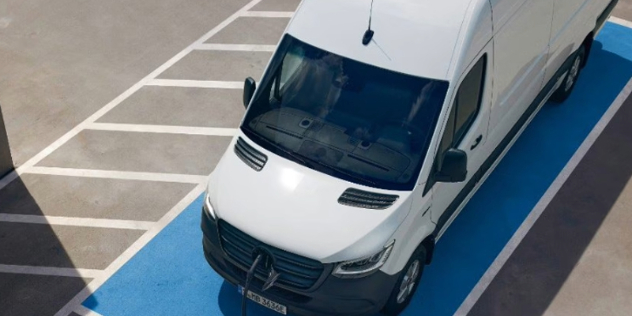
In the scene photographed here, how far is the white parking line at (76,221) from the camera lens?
10.1m

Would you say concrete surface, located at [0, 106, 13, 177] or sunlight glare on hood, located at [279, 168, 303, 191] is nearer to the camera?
sunlight glare on hood, located at [279, 168, 303, 191]

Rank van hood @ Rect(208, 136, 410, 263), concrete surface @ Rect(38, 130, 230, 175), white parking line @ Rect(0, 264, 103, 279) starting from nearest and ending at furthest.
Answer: van hood @ Rect(208, 136, 410, 263), white parking line @ Rect(0, 264, 103, 279), concrete surface @ Rect(38, 130, 230, 175)

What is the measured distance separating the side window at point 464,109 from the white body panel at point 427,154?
73 millimetres

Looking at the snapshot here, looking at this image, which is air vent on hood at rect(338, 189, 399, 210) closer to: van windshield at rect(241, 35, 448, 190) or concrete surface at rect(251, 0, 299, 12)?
van windshield at rect(241, 35, 448, 190)

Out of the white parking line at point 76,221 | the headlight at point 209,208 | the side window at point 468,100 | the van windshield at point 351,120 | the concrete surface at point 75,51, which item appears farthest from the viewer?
the concrete surface at point 75,51

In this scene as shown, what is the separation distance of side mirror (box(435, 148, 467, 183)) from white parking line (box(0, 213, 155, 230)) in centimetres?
338

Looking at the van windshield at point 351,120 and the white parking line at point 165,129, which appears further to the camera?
the white parking line at point 165,129

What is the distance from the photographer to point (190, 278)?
9.41 m

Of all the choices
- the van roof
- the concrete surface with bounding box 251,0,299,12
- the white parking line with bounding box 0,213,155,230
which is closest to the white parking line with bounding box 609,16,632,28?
the concrete surface with bounding box 251,0,299,12

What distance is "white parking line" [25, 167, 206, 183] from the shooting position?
423 inches

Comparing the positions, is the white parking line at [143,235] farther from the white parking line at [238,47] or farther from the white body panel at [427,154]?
the white body panel at [427,154]

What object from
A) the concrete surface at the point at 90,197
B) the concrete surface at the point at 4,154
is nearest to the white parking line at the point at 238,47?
the concrete surface at the point at 90,197

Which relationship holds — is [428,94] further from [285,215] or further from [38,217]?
[38,217]

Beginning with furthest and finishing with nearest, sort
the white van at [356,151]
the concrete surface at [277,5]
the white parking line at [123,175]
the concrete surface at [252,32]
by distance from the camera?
the concrete surface at [277,5], the concrete surface at [252,32], the white parking line at [123,175], the white van at [356,151]
